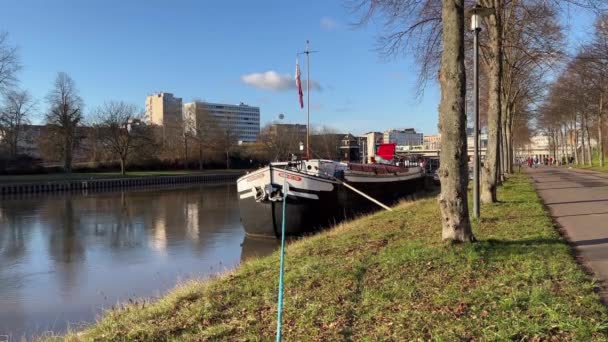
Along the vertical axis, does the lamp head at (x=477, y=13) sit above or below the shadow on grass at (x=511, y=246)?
above

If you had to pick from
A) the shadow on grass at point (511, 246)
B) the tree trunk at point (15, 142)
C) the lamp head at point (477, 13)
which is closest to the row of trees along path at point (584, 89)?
the lamp head at point (477, 13)

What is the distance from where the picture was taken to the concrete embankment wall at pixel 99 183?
49.5m

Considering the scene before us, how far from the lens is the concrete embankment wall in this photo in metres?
49.5

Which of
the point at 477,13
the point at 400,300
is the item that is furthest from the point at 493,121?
the point at 400,300

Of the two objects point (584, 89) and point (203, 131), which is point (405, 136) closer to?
point (203, 131)

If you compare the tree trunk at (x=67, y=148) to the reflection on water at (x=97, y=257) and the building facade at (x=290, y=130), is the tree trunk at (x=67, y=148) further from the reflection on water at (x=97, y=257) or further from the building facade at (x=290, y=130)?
the building facade at (x=290, y=130)

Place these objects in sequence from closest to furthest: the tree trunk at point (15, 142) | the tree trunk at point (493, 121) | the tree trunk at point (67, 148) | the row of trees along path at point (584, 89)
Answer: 1. the tree trunk at point (493, 121)
2. the row of trees along path at point (584, 89)
3. the tree trunk at point (67, 148)
4. the tree trunk at point (15, 142)

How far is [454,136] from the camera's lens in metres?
8.62

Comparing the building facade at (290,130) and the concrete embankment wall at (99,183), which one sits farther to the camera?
the building facade at (290,130)

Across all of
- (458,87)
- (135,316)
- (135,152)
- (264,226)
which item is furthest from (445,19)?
(135,152)

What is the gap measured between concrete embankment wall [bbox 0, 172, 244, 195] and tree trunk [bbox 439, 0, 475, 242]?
159ft

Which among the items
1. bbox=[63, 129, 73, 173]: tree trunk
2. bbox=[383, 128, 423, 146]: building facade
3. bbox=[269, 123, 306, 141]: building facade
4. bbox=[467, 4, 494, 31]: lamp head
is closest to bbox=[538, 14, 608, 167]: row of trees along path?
bbox=[467, 4, 494, 31]: lamp head

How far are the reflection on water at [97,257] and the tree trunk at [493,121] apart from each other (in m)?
6.78

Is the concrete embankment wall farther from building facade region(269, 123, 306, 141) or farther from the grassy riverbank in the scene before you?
the grassy riverbank
